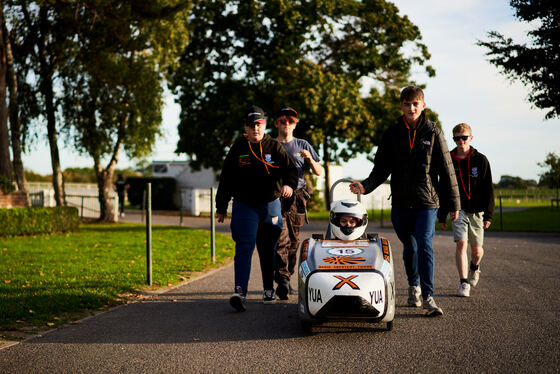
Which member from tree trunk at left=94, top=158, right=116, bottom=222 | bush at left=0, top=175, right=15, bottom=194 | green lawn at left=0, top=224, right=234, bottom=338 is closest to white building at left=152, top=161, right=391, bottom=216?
tree trunk at left=94, top=158, right=116, bottom=222

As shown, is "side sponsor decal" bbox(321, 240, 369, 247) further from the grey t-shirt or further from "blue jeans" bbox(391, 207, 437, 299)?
the grey t-shirt

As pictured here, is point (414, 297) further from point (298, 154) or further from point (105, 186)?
point (105, 186)

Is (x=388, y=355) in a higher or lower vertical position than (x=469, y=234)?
lower

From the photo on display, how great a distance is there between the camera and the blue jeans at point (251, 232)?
6.05 metres

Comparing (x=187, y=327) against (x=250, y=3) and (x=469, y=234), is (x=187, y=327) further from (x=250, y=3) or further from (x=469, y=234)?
(x=250, y=3)

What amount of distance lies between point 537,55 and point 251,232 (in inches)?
821

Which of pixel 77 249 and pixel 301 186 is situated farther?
pixel 77 249

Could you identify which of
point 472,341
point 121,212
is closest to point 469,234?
point 472,341

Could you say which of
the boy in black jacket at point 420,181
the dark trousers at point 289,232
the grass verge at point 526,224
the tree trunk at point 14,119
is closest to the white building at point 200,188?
the grass verge at point 526,224

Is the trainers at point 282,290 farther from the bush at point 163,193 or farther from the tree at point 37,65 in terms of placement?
the bush at point 163,193

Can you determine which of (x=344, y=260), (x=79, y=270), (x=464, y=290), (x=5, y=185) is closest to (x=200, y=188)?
(x=5, y=185)

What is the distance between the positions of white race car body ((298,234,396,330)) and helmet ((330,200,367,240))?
521 millimetres

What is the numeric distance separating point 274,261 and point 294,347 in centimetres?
198

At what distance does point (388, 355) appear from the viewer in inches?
167
